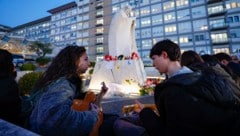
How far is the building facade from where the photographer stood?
36.5 m

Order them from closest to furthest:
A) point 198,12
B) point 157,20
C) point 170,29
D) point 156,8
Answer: point 198,12
point 170,29
point 157,20
point 156,8

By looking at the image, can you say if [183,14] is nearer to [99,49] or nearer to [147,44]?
[147,44]

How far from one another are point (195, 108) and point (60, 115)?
111 centimetres

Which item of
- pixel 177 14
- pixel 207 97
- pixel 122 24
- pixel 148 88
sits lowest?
pixel 148 88

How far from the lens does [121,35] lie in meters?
11.5

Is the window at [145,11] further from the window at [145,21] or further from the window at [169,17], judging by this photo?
the window at [169,17]

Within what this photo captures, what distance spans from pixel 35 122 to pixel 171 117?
1.25m

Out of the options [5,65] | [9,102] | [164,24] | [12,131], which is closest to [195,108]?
[12,131]

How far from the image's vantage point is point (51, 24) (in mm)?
71188

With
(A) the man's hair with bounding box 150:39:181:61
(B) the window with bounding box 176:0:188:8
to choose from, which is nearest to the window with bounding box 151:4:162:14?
(B) the window with bounding box 176:0:188:8

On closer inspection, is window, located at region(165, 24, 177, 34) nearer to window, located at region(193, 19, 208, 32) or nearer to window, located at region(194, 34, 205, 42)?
window, located at region(193, 19, 208, 32)

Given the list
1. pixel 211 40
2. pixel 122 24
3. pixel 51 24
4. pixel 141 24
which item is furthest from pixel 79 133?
pixel 51 24

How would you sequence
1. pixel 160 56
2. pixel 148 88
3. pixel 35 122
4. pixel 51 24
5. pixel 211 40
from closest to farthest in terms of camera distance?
pixel 35 122 < pixel 160 56 < pixel 148 88 < pixel 211 40 < pixel 51 24

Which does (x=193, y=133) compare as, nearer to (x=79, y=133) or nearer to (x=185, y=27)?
(x=79, y=133)
